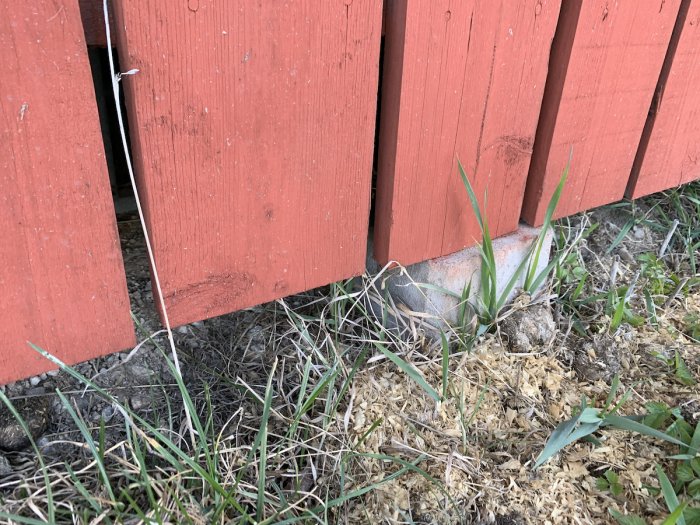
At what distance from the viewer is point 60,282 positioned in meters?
1.17

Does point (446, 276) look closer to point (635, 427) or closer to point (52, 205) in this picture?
point (635, 427)

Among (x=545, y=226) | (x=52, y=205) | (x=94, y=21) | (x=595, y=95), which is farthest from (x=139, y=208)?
(x=595, y=95)

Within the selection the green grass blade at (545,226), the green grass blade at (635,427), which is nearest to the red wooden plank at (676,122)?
the green grass blade at (545,226)

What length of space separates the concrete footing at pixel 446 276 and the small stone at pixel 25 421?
84cm

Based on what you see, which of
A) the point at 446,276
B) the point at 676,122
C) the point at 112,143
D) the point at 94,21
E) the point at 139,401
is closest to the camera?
the point at 94,21

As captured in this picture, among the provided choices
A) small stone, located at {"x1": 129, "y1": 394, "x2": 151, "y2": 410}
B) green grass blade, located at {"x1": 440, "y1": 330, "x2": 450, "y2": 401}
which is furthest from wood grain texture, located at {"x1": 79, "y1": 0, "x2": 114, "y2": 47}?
green grass blade, located at {"x1": 440, "y1": 330, "x2": 450, "y2": 401}

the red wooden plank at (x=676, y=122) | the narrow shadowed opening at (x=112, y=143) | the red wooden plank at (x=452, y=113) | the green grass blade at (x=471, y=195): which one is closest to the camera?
the red wooden plank at (x=452, y=113)

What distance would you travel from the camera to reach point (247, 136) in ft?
3.99

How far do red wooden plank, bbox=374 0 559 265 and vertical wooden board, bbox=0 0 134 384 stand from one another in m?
0.62

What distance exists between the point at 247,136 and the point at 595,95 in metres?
0.99

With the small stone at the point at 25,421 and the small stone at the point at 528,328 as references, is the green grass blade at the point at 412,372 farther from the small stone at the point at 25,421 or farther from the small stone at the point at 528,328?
the small stone at the point at 25,421

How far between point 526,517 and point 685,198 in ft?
5.19

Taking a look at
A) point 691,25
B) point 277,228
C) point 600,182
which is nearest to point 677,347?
point 600,182

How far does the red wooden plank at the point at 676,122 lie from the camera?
5.83ft
